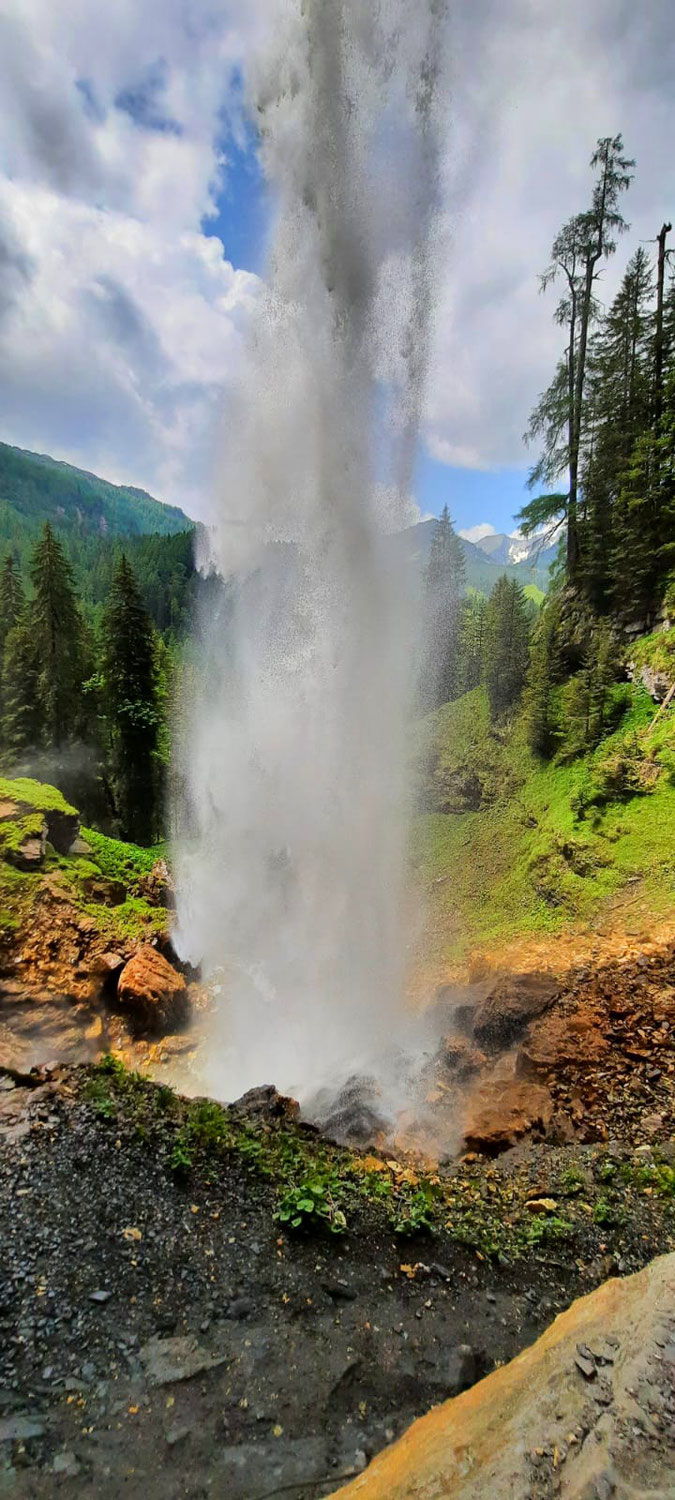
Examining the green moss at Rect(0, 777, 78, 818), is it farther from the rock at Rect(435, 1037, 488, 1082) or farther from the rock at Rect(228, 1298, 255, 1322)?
the rock at Rect(228, 1298, 255, 1322)

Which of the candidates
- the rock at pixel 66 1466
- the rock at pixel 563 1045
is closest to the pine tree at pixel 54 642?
the rock at pixel 563 1045

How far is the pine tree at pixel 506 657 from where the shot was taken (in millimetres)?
23461

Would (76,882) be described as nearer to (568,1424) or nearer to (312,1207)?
(312,1207)

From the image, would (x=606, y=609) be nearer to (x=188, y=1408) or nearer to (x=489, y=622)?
(x=489, y=622)

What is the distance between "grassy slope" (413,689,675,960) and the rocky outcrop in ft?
30.9

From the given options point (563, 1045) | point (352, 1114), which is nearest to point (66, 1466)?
point (352, 1114)

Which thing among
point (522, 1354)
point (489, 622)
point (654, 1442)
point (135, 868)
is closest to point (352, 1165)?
point (522, 1354)

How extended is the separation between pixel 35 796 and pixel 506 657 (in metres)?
18.6

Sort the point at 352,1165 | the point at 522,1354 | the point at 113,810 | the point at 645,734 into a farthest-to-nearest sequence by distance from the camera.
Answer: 1. the point at 113,810
2. the point at 645,734
3. the point at 352,1165
4. the point at 522,1354

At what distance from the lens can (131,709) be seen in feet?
79.3

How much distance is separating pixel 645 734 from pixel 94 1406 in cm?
1695

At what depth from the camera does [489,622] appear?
30.2 m

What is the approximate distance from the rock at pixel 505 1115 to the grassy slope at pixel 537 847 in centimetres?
540

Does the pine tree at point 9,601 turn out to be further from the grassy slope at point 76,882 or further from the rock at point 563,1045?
the rock at point 563,1045
